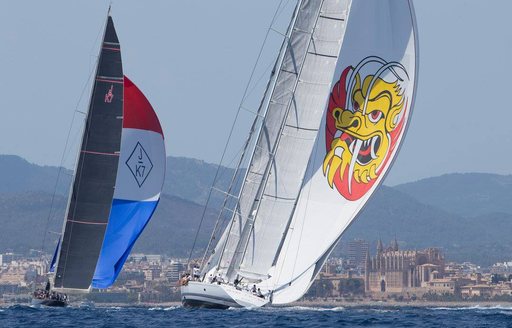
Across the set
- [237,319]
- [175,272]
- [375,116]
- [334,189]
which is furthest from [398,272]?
[237,319]

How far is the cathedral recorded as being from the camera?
166 metres

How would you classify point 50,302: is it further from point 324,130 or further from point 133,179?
point 324,130

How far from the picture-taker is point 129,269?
625 ft

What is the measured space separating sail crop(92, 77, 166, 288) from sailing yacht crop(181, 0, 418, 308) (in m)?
3.69

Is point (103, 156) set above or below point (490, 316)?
above

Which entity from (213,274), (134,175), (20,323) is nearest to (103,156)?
(134,175)

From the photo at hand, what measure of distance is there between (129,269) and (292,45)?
15267 cm

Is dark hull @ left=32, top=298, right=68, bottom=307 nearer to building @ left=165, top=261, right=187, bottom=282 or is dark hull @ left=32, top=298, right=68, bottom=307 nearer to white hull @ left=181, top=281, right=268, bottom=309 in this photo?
white hull @ left=181, top=281, right=268, bottom=309

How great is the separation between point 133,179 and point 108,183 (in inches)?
48.0

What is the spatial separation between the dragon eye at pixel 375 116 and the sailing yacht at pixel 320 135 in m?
0.03

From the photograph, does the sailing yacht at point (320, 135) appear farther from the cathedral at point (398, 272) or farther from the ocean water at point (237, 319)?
the cathedral at point (398, 272)

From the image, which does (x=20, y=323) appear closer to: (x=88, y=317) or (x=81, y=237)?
(x=88, y=317)

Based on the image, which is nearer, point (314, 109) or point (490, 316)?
point (314, 109)

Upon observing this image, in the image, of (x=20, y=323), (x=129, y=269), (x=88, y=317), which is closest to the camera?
(x=20, y=323)
